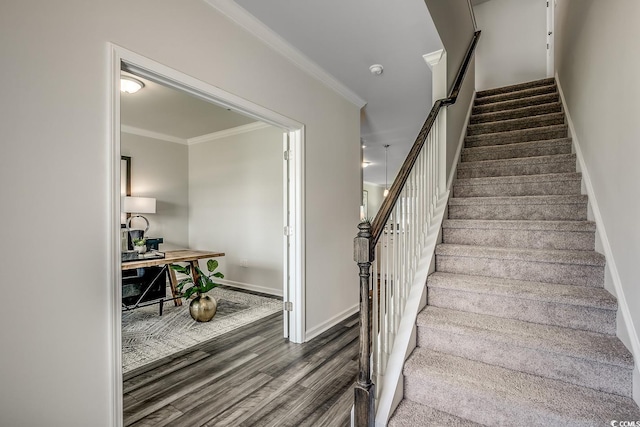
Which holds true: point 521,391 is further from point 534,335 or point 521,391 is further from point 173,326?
point 173,326

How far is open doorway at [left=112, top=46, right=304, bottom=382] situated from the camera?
1446mm

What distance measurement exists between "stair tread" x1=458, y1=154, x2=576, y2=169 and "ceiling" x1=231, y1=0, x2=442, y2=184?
973 mm

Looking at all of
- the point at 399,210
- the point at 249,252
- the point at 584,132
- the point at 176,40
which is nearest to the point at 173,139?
the point at 249,252

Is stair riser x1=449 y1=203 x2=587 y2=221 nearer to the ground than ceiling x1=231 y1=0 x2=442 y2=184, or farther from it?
nearer to the ground

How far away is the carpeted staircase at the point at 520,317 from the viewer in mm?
1366

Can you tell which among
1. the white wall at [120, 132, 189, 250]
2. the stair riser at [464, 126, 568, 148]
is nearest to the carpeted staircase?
the stair riser at [464, 126, 568, 148]

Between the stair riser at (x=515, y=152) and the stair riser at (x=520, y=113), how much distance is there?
855 mm

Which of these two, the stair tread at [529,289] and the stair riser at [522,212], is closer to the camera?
the stair tread at [529,289]

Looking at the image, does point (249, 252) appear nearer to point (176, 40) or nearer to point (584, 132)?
point (176, 40)

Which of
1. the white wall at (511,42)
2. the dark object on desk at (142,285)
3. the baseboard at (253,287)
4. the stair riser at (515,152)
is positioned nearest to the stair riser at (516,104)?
the stair riser at (515,152)

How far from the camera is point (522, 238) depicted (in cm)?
213

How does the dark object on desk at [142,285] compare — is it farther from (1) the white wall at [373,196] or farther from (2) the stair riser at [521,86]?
(1) the white wall at [373,196]

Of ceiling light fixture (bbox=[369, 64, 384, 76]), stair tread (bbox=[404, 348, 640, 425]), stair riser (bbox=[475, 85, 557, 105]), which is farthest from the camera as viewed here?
stair riser (bbox=[475, 85, 557, 105])

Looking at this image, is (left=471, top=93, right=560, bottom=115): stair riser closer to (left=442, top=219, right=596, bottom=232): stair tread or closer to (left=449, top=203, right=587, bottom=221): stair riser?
(left=449, top=203, right=587, bottom=221): stair riser
